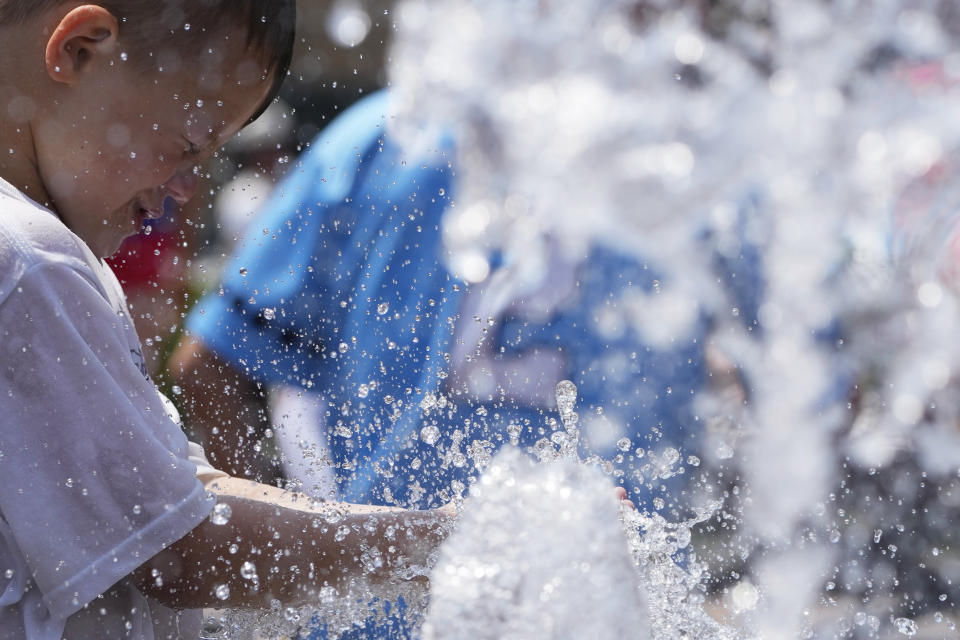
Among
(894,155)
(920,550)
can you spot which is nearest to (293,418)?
(894,155)

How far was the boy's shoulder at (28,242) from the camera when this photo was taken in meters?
0.84

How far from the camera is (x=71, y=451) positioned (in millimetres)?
856

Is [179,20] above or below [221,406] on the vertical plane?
above

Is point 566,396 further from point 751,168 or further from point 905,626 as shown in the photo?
point 905,626

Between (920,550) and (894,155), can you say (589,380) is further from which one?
(920,550)

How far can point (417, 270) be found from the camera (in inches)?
57.9

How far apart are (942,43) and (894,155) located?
0.90ft

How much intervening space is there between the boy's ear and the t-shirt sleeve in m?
0.22

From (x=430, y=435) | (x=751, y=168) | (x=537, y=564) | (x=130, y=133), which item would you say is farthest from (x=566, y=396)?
(x=130, y=133)

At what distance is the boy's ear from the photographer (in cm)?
97

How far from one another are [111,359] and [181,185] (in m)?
0.27

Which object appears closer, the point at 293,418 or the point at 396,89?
the point at 293,418

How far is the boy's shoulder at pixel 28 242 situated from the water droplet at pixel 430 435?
543 mm

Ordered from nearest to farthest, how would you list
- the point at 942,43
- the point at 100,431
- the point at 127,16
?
the point at 100,431
the point at 127,16
the point at 942,43
